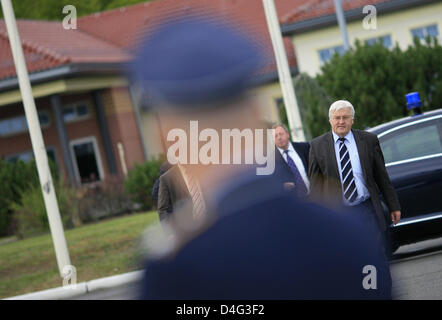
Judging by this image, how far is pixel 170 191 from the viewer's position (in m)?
4.06

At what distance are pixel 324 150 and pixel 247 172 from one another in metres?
4.53

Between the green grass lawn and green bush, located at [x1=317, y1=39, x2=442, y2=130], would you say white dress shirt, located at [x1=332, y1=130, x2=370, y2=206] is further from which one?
green bush, located at [x1=317, y1=39, x2=442, y2=130]

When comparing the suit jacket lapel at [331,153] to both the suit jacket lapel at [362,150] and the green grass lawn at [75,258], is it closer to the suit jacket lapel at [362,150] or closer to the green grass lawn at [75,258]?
the suit jacket lapel at [362,150]

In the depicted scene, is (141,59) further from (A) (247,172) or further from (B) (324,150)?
(B) (324,150)

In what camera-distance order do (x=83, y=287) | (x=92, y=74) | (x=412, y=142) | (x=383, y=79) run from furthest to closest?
(x=92, y=74), (x=383, y=79), (x=83, y=287), (x=412, y=142)

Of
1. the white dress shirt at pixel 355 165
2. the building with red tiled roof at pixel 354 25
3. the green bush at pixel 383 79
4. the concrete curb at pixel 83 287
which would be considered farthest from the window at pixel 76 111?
the white dress shirt at pixel 355 165

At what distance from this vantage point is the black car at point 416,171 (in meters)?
9.30

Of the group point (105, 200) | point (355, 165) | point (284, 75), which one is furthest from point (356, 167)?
point (105, 200)

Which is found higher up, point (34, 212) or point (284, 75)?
point (284, 75)

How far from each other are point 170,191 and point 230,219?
206cm

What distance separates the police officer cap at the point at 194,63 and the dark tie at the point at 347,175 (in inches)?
171

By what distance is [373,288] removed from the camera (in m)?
2.16

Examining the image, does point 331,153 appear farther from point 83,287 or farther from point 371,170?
point 83,287

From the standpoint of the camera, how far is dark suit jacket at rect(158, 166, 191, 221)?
349 cm
